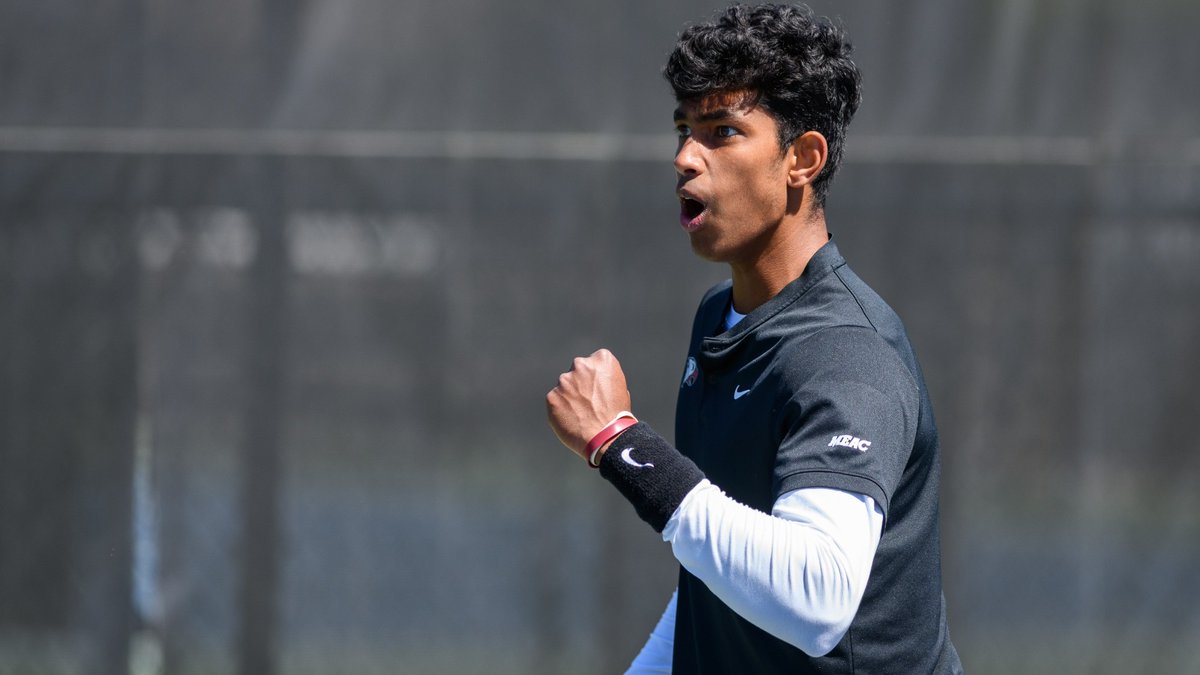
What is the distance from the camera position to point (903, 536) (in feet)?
5.53

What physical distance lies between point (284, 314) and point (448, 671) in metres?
1.06

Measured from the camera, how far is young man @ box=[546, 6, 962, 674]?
146 centimetres

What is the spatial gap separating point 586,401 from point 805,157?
0.51 m

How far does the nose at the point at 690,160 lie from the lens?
178 centimetres

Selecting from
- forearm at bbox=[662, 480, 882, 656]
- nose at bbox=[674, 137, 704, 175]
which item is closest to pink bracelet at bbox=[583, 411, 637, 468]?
forearm at bbox=[662, 480, 882, 656]

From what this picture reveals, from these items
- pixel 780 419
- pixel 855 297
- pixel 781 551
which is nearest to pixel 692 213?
pixel 855 297

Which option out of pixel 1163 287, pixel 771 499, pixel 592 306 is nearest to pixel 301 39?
pixel 592 306

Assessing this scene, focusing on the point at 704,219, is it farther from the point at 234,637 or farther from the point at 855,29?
the point at 234,637

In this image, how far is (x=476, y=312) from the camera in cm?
330

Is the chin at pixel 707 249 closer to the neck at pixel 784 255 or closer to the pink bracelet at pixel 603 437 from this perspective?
the neck at pixel 784 255

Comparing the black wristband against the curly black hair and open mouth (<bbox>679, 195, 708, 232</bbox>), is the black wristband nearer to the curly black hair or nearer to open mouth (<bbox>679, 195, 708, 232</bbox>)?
open mouth (<bbox>679, 195, 708, 232</bbox>)

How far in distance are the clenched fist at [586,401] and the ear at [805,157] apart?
0.40m

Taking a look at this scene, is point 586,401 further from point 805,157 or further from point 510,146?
point 510,146

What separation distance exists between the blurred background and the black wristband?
172 centimetres
